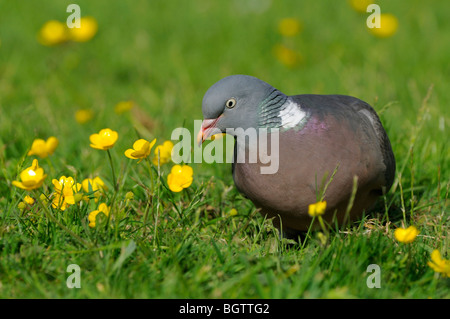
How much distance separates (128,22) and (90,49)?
832 mm

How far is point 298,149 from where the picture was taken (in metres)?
3.10

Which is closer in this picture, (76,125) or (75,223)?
(75,223)

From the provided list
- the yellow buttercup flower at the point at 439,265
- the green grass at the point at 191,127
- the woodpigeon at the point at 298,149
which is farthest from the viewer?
the woodpigeon at the point at 298,149

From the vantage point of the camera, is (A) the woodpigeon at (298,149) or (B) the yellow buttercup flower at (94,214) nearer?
(B) the yellow buttercup flower at (94,214)

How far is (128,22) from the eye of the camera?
7625mm

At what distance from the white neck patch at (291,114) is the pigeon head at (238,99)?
0.12 metres

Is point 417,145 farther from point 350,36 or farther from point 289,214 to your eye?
point 350,36

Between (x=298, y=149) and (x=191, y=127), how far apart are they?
82.2 inches

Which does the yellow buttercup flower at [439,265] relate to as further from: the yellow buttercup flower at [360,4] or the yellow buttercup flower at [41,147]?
the yellow buttercup flower at [360,4]

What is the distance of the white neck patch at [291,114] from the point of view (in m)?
3.17

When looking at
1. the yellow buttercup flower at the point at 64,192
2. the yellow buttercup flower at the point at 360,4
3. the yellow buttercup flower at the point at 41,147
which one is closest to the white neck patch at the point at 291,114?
the yellow buttercup flower at the point at 64,192

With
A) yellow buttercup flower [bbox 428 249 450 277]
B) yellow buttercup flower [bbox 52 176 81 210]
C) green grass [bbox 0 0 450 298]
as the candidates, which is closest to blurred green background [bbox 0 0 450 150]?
green grass [bbox 0 0 450 298]

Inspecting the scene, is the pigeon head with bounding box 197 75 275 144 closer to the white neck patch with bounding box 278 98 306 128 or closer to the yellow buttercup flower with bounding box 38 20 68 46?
the white neck patch with bounding box 278 98 306 128
